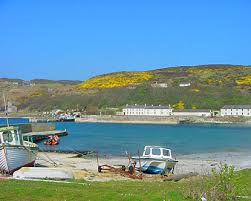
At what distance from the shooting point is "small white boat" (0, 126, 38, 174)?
90.5 ft

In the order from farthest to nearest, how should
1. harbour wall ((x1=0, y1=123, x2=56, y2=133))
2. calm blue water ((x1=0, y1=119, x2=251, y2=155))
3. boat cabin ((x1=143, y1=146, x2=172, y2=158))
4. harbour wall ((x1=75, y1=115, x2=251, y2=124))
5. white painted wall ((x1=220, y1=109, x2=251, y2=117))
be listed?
1. white painted wall ((x1=220, y1=109, x2=251, y2=117))
2. harbour wall ((x1=75, y1=115, x2=251, y2=124))
3. harbour wall ((x1=0, y1=123, x2=56, y2=133))
4. calm blue water ((x1=0, y1=119, x2=251, y2=155))
5. boat cabin ((x1=143, y1=146, x2=172, y2=158))

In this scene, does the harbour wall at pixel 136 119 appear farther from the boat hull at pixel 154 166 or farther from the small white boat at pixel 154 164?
the boat hull at pixel 154 166

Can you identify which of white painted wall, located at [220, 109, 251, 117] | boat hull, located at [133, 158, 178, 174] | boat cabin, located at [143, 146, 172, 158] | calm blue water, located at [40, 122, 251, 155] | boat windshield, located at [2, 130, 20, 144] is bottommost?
calm blue water, located at [40, 122, 251, 155]

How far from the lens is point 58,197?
15.6m

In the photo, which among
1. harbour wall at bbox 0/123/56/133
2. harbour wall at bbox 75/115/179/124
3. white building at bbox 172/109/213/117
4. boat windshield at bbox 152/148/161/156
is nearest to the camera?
boat windshield at bbox 152/148/161/156

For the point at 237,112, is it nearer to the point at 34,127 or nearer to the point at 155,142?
the point at 34,127

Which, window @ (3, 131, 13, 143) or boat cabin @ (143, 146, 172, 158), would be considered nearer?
window @ (3, 131, 13, 143)

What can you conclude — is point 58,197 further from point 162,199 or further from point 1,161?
point 1,161

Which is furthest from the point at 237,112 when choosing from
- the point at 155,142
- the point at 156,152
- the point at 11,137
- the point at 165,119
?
the point at 11,137

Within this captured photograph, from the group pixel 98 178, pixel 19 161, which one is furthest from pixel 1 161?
pixel 98 178

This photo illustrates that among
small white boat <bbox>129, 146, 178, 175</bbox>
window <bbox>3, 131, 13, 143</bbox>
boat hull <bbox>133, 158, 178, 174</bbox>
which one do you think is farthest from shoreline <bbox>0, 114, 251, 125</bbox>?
window <bbox>3, 131, 13, 143</bbox>

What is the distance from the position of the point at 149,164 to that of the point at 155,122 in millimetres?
157574

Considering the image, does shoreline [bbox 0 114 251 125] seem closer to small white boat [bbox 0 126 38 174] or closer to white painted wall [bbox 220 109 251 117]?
white painted wall [bbox 220 109 251 117]

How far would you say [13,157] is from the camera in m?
28.0
